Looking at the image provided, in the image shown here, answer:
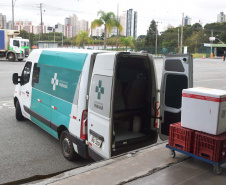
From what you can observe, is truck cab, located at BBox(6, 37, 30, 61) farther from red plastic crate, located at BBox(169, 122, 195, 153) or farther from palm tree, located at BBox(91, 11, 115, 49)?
red plastic crate, located at BBox(169, 122, 195, 153)

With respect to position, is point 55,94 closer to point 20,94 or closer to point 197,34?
point 20,94

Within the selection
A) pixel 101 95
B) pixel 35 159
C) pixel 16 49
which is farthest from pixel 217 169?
pixel 16 49

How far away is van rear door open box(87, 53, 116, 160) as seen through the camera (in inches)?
170

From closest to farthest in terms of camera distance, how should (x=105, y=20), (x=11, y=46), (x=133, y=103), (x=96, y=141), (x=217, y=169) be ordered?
(x=217, y=169) < (x=96, y=141) < (x=133, y=103) < (x=11, y=46) < (x=105, y=20)

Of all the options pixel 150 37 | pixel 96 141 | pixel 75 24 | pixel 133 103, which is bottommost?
pixel 96 141

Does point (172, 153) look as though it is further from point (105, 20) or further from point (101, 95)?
point (105, 20)

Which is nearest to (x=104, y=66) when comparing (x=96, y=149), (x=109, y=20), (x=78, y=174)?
(x=96, y=149)

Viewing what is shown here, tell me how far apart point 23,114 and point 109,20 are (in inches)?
1342

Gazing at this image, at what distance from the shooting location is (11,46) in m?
33.3

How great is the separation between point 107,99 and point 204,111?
1498mm

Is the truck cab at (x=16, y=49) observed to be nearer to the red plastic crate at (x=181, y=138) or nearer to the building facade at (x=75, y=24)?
the red plastic crate at (x=181, y=138)

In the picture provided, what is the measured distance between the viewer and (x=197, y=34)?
8512 centimetres

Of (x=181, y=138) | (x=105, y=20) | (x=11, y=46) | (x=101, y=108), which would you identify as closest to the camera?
(x=181, y=138)

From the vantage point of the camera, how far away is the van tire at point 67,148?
5230mm
